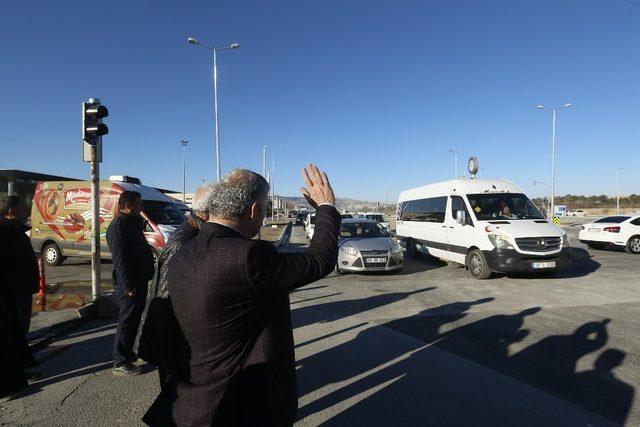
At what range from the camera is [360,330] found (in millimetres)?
6059

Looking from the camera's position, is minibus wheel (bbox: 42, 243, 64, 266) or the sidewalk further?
minibus wheel (bbox: 42, 243, 64, 266)

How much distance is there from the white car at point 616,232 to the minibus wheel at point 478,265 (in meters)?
8.87

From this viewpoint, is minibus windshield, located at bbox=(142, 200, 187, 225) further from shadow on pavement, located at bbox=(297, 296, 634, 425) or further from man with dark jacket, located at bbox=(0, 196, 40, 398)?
shadow on pavement, located at bbox=(297, 296, 634, 425)

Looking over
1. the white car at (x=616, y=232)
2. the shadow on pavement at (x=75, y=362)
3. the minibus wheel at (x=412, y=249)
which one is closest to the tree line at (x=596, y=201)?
the white car at (x=616, y=232)

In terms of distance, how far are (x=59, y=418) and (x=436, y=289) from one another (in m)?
7.26

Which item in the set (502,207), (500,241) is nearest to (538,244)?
(500,241)

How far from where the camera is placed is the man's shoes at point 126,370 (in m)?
4.37

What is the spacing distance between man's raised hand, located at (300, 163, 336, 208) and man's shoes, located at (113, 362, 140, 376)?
3.32 m

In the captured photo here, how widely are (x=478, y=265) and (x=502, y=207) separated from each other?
1.76 meters

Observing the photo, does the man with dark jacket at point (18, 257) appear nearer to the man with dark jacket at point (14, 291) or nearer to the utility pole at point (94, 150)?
the man with dark jacket at point (14, 291)

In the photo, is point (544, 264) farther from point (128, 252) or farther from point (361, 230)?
point (128, 252)

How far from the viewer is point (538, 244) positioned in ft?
32.3

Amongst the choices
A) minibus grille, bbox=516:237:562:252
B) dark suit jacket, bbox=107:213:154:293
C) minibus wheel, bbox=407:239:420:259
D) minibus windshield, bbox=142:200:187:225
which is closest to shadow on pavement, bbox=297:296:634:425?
dark suit jacket, bbox=107:213:154:293

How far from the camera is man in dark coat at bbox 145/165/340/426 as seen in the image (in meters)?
1.69
